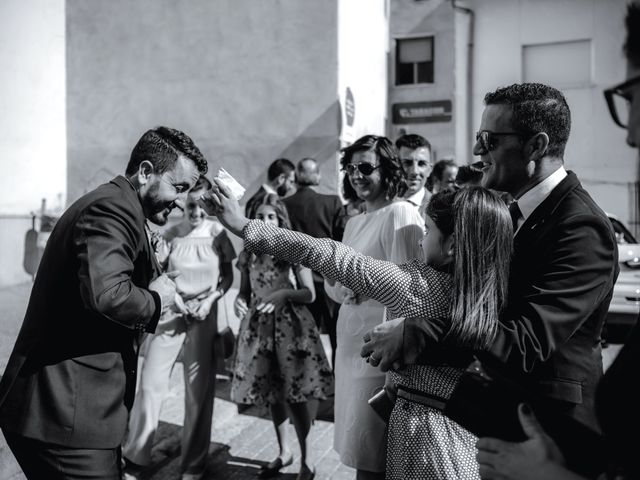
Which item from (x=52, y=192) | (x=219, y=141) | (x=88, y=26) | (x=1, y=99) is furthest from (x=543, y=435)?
(x=88, y=26)

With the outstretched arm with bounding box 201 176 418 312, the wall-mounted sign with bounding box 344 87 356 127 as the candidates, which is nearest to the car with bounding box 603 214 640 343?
the wall-mounted sign with bounding box 344 87 356 127

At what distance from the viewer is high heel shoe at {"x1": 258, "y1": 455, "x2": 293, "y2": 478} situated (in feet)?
14.8

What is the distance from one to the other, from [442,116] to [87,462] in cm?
2032

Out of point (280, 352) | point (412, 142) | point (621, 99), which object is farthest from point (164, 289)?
point (412, 142)

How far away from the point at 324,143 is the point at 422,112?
13082 mm

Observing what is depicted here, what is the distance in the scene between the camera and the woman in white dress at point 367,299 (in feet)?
10.5

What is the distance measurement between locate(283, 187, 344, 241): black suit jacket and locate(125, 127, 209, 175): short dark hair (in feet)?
10.1

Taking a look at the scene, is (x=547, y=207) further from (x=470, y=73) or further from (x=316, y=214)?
(x=470, y=73)

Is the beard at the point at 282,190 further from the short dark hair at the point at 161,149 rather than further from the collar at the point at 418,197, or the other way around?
the short dark hair at the point at 161,149

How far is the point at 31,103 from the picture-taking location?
5.81 m

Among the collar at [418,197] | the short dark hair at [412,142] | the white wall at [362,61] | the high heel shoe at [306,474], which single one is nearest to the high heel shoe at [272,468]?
the high heel shoe at [306,474]

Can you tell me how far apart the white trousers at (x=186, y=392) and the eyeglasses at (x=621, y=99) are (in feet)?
12.2

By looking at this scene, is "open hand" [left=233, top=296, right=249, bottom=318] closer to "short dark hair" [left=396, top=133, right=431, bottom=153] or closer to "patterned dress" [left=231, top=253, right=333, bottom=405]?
"patterned dress" [left=231, top=253, right=333, bottom=405]

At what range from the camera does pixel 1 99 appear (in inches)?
213
